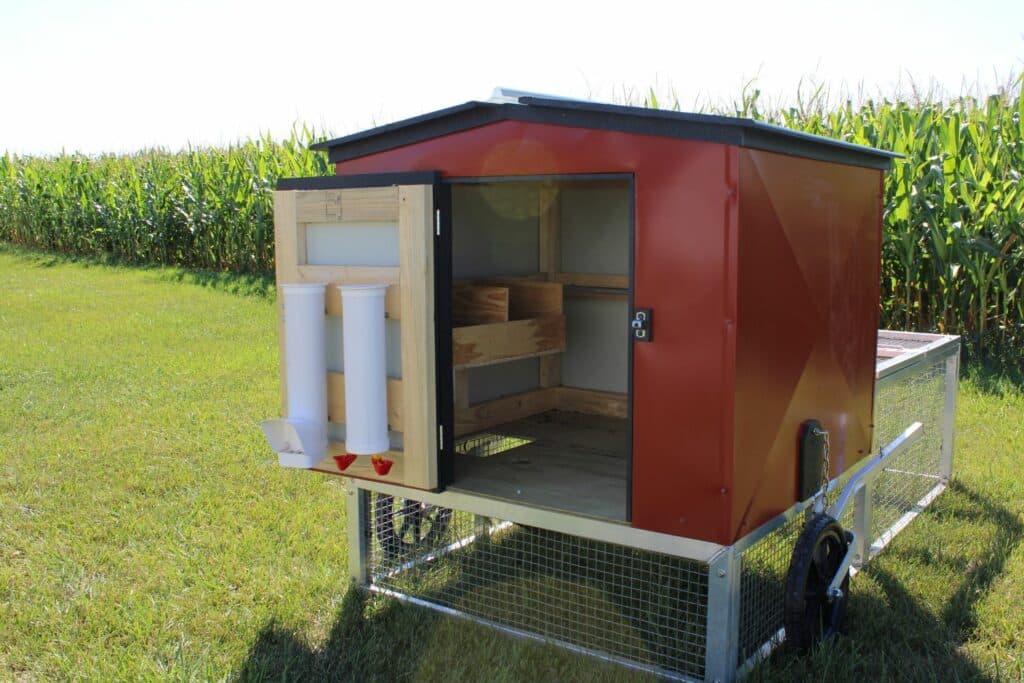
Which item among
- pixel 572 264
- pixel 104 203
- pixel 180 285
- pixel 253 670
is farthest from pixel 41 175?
pixel 253 670

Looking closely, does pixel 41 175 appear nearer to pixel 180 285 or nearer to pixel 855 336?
pixel 180 285

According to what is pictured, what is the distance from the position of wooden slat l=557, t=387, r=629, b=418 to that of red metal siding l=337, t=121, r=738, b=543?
1.99m

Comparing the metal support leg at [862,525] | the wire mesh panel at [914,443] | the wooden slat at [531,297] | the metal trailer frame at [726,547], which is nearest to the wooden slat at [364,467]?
the metal trailer frame at [726,547]

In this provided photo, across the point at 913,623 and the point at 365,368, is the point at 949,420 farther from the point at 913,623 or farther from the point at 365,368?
the point at 365,368

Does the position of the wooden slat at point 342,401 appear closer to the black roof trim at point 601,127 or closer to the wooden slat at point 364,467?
the wooden slat at point 364,467

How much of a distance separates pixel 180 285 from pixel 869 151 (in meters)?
13.0

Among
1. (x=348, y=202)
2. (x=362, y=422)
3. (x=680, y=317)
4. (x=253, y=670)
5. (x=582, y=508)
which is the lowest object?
(x=253, y=670)

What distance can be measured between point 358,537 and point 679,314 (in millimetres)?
1898

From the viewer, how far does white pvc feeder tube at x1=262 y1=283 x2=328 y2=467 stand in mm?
3736

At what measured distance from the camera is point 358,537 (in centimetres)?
436

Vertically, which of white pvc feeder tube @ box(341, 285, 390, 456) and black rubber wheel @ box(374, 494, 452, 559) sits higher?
white pvc feeder tube @ box(341, 285, 390, 456)

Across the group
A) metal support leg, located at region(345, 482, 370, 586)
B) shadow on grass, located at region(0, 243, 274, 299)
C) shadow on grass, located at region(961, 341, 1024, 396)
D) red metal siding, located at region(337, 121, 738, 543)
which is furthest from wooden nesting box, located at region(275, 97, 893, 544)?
shadow on grass, located at region(0, 243, 274, 299)

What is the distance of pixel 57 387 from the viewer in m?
8.27

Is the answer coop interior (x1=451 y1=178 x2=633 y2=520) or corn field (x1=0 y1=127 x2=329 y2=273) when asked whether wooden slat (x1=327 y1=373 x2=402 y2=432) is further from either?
corn field (x1=0 y1=127 x2=329 y2=273)
